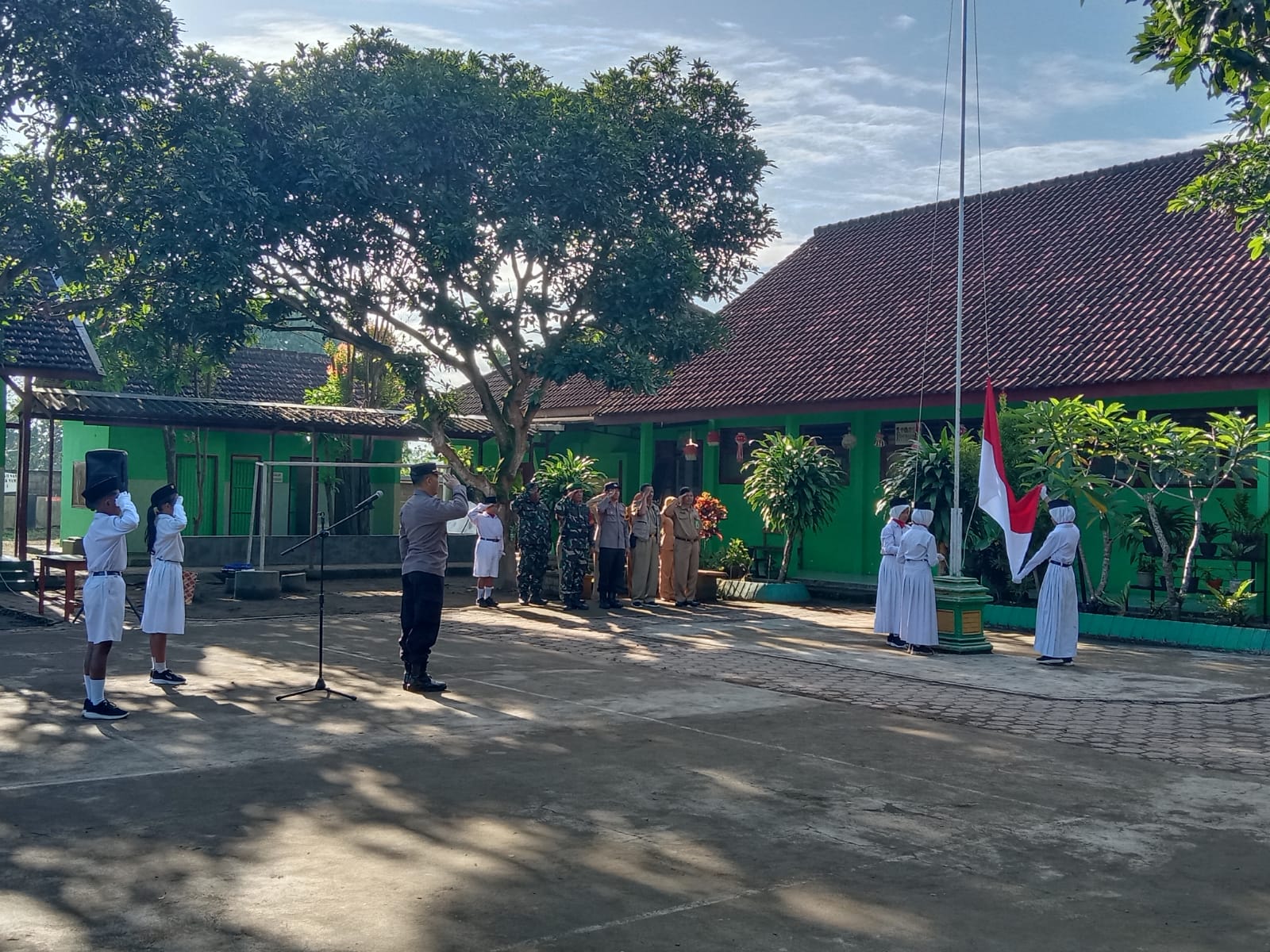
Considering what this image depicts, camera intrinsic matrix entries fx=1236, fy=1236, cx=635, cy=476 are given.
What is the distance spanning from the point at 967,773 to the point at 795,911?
2964 millimetres

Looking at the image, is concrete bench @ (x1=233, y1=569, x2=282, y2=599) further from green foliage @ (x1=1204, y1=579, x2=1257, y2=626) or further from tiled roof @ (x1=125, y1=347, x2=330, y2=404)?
tiled roof @ (x1=125, y1=347, x2=330, y2=404)

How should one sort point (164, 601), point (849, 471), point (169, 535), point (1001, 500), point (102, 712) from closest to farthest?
point (102, 712), point (164, 601), point (169, 535), point (1001, 500), point (849, 471)

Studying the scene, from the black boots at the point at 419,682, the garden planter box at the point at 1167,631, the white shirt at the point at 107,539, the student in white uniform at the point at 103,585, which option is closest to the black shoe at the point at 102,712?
the student in white uniform at the point at 103,585

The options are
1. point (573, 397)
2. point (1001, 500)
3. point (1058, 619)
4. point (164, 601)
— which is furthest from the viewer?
point (573, 397)

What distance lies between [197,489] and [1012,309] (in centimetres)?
1662

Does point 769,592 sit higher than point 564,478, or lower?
lower

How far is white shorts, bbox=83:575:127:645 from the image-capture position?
348 inches

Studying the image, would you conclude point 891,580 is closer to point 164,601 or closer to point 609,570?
point 609,570

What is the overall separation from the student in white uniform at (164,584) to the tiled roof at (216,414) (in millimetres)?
11127

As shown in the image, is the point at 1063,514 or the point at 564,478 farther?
the point at 564,478

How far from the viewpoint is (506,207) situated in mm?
17078

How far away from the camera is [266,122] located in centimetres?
1714

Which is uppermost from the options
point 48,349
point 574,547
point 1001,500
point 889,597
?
point 48,349

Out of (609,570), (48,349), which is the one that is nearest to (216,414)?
(48,349)
